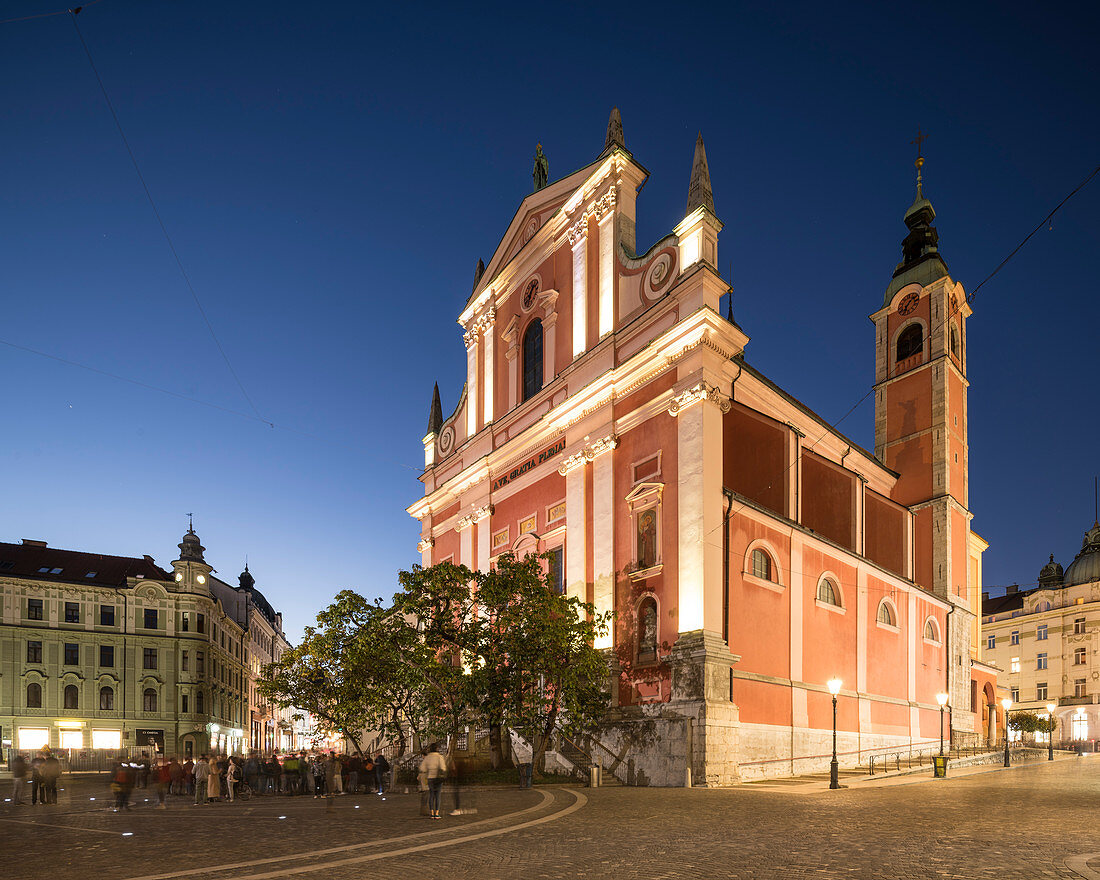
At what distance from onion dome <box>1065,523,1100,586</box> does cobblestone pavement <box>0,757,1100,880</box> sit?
57964 mm

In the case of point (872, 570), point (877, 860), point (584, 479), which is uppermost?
point (584, 479)

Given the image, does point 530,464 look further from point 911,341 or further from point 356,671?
point 911,341

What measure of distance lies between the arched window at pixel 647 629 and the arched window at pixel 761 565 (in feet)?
10.6

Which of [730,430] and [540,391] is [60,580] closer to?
[540,391]

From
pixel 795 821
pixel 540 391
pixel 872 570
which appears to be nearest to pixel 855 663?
pixel 872 570

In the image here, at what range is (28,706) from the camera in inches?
2003

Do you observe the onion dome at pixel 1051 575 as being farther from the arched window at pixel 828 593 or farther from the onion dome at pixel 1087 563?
the arched window at pixel 828 593

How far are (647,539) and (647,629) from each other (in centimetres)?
272

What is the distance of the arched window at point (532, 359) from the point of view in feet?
113

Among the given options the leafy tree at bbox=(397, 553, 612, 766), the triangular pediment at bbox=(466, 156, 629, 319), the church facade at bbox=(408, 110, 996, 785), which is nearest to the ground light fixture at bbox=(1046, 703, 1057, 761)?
the church facade at bbox=(408, 110, 996, 785)

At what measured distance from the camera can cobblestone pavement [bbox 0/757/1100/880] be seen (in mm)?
9070

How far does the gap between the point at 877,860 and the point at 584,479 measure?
19.9 meters

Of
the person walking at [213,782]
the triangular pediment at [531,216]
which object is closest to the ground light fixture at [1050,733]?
the triangular pediment at [531,216]

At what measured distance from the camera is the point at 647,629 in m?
25.4
